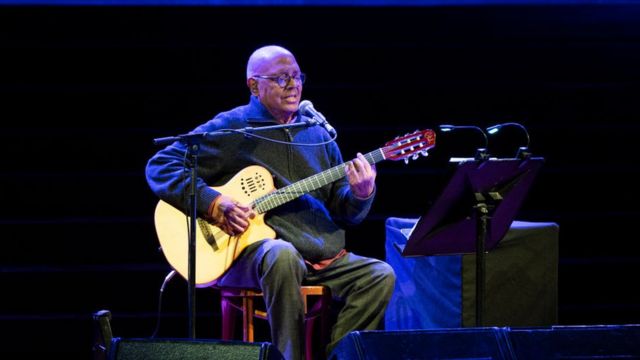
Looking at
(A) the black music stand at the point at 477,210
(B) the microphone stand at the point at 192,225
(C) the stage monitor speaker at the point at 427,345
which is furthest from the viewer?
(B) the microphone stand at the point at 192,225

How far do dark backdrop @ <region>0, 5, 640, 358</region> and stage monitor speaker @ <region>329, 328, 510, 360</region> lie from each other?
2.28m

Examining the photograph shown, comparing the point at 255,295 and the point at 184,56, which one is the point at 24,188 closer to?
the point at 184,56

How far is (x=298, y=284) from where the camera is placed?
3.44 meters

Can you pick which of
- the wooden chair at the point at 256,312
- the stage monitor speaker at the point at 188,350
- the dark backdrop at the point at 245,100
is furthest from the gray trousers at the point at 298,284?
the dark backdrop at the point at 245,100

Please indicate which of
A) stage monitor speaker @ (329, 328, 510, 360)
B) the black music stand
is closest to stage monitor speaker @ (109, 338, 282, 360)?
stage monitor speaker @ (329, 328, 510, 360)

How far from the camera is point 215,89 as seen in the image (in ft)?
15.6

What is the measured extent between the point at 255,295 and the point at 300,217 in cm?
39

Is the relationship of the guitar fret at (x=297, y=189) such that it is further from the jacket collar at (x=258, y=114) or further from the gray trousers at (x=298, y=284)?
the jacket collar at (x=258, y=114)

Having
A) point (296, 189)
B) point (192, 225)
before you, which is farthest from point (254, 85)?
point (192, 225)

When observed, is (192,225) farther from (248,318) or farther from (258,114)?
(258,114)

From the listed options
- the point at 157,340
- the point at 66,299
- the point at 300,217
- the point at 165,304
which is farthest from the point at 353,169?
the point at 66,299

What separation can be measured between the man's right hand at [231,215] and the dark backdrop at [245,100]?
3.80ft

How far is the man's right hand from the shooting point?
3574mm

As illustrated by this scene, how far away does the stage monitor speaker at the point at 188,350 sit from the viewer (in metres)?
2.36
